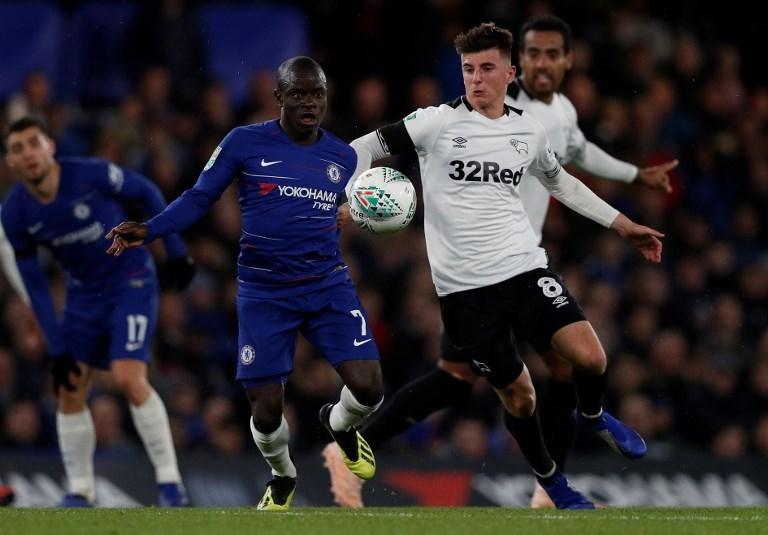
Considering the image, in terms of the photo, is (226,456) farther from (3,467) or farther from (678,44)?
(678,44)

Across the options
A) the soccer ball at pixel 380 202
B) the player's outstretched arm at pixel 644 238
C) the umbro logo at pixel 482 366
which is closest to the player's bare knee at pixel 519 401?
the umbro logo at pixel 482 366

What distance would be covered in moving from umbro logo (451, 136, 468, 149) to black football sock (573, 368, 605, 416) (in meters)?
1.22

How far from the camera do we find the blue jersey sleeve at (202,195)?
7.14 meters

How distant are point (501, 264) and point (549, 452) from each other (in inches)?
56.5

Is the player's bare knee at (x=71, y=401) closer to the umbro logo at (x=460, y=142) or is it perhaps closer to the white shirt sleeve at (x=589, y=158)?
the umbro logo at (x=460, y=142)

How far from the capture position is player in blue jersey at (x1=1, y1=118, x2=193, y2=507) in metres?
8.91

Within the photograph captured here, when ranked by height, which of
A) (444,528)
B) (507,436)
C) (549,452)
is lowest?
(507,436)

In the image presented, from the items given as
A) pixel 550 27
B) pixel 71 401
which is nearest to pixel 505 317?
pixel 550 27

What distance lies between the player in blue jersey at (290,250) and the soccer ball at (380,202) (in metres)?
0.19

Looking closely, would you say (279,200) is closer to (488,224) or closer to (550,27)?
(488,224)

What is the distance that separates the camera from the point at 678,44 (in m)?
15.4

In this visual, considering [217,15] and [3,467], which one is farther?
[217,15]

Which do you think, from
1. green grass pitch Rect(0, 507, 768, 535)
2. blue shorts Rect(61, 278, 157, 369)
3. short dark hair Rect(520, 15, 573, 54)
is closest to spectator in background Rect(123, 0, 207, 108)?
blue shorts Rect(61, 278, 157, 369)

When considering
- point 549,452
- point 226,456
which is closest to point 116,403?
point 226,456
